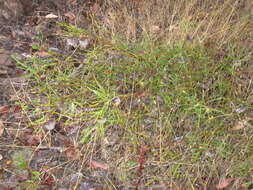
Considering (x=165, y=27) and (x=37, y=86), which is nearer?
(x=37, y=86)

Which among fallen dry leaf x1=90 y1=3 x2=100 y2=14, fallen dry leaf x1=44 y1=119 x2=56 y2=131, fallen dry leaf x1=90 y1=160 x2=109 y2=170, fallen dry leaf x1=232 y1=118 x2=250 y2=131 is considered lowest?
fallen dry leaf x1=90 y1=160 x2=109 y2=170

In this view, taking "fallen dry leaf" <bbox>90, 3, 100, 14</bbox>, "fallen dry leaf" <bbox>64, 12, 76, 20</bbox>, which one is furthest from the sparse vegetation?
"fallen dry leaf" <bbox>90, 3, 100, 14</bbox>

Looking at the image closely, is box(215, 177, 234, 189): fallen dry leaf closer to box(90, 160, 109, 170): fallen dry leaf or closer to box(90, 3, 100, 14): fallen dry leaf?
box(90, 160, 109, 170): fallen dry leaf

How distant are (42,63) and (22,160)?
0.84 metres

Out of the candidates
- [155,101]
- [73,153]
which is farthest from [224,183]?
[73,153]

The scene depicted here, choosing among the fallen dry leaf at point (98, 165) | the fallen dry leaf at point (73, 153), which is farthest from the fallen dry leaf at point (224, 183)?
the fallen dry leaf at point (73, 153)

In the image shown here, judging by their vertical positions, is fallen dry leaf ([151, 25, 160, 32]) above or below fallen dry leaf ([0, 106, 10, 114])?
above

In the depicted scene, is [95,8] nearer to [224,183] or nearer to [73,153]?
[73,153]

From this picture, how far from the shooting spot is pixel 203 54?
2.30m

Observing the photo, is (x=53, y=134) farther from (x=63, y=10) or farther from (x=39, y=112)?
(x=63, y=10)

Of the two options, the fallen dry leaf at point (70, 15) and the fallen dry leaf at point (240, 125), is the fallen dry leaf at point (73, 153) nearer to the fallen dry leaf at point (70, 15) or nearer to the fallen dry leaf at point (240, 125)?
the fallen dry leaf at point (240, 125)

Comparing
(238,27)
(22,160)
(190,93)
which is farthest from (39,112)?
(238,27)

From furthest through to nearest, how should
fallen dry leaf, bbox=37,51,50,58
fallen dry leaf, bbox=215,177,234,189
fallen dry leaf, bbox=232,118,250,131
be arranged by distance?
fallen dry leaf, bbox=37,51,50,58
fallen dry leaf, bbox=232,118,250,131
fallen dry leaf, bbox=215,177,234,189

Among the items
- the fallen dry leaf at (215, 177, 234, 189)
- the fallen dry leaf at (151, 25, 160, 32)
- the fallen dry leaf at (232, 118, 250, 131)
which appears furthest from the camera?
the fallen dry leaf at (151, 25, 160, 32)
